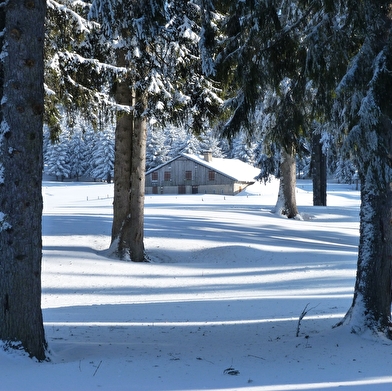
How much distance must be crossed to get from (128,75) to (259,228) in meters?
8.29

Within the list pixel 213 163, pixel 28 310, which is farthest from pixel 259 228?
pixel 213 163

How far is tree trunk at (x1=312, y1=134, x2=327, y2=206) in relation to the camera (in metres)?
26.8

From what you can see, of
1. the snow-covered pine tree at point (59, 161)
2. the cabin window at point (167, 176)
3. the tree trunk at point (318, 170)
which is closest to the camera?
the tree trunk at point (318, 170)

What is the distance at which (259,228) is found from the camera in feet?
60.7

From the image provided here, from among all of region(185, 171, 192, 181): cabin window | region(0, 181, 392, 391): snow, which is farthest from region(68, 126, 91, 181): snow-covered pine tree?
region(0, 181, 392, 391): snow

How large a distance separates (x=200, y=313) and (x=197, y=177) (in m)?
52.8

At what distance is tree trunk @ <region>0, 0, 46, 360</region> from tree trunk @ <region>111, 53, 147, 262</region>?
821 centimetres

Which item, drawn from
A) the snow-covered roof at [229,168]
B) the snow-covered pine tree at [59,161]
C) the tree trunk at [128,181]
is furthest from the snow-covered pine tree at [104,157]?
the tree trunk at [128,181]

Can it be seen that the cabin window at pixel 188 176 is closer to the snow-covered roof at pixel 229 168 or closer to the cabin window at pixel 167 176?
the snow-covered roof at pixel 229 168

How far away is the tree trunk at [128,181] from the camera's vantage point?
43.6 ft

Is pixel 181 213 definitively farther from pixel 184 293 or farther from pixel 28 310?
pixel 28 310

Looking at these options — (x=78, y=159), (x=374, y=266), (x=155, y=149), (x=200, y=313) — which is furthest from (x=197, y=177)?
(x=374, y=266)

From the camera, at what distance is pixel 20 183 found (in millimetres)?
4934

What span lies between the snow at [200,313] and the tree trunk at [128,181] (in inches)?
25.6
